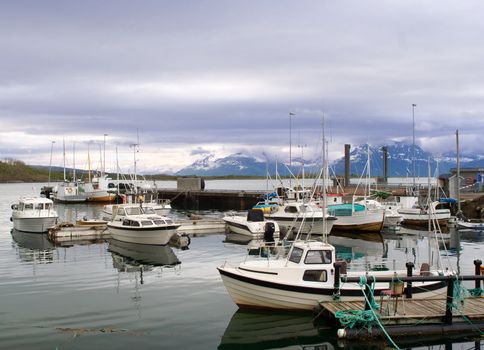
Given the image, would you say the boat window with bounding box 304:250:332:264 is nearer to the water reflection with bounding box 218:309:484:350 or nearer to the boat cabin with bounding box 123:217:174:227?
the water reflection with bounding box 218:309:484:350

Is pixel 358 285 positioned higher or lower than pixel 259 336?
higher

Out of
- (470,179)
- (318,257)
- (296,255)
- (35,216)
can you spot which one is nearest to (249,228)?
(35,216)

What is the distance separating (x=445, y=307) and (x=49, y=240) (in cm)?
3454

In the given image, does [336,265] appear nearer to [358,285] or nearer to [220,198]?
[358,285]

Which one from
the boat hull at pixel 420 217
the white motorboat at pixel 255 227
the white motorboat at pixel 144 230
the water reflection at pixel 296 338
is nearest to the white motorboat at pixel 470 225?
the boat hull at pixel 420 217

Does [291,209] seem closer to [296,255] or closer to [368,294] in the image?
[296,255]

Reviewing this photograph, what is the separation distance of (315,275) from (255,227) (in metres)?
26.7

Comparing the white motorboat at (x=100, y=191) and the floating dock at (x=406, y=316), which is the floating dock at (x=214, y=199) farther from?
the floating dock at (x=406, y=316)

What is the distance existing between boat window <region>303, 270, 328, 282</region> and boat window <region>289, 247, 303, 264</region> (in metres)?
0.70

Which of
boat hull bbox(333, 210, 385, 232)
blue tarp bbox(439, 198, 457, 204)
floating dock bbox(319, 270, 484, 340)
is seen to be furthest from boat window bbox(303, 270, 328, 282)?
blue tarp bbox(439, 198, 457, 204)

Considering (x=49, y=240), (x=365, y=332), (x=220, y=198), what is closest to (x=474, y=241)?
(x=365, y=332)

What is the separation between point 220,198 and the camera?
91.5 meters

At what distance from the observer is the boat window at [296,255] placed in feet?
67.1

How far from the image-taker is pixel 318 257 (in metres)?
20.2
